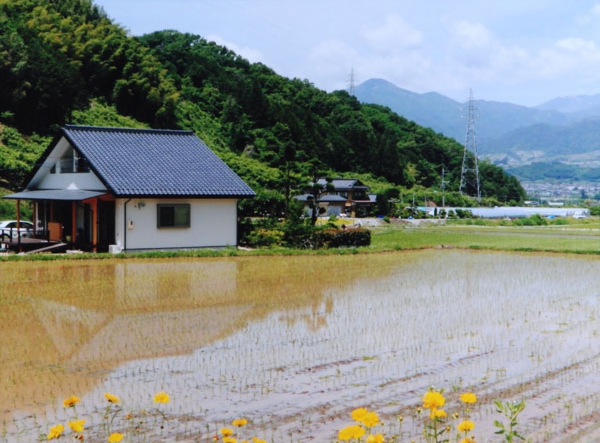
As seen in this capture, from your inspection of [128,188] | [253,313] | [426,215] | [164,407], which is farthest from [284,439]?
[426,215]

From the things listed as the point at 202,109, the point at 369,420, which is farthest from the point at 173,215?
the point at 202,109

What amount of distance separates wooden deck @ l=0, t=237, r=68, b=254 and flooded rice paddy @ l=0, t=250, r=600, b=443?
3.22 meters

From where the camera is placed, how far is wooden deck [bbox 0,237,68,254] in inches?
679

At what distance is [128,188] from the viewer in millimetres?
16734

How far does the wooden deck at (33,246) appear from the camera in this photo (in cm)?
1723

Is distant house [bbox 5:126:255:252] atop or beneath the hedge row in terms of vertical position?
atop

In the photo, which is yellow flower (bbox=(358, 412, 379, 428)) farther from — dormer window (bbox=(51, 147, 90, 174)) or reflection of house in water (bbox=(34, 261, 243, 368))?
dormer window (bbox=(51, 147, 90, 174))

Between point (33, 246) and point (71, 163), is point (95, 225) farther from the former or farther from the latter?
point (71, 163)

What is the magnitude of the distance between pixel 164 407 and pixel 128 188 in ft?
39.8

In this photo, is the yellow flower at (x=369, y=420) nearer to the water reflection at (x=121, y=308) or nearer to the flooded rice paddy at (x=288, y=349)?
the flooded rice paddy at (x=288, y=349)

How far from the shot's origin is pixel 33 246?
17375mm

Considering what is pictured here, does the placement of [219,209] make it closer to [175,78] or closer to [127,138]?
[127,138]

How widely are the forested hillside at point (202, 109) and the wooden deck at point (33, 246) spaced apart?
7627 mm

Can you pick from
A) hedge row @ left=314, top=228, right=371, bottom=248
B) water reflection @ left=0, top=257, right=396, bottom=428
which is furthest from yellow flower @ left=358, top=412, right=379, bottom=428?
hedge row @ left=314, top=228, right=371, bottom=248
